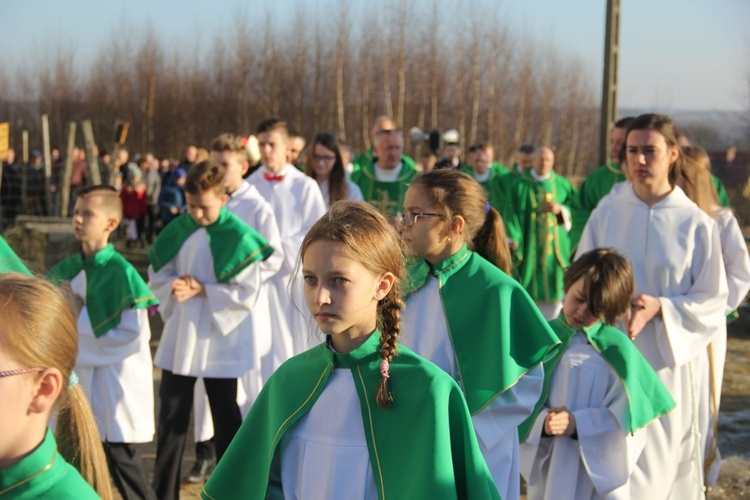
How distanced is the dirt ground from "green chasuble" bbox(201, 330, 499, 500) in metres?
3.07

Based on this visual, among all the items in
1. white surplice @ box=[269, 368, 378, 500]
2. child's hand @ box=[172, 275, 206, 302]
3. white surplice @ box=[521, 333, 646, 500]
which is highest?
white surplice @ box=[269, 368, 378, 500]

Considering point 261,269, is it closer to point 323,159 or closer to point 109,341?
point 109,341

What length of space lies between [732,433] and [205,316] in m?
Answer: 4.19

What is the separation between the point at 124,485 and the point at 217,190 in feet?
5.64

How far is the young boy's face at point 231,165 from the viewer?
20.0 ft

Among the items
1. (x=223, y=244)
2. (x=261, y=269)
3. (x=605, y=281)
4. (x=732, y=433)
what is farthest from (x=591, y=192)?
(x=605, y=281)

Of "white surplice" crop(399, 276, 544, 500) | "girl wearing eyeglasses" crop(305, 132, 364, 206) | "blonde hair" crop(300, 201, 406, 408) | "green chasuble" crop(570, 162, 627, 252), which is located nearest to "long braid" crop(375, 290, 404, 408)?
"blonde hair" crop(300, 201, 406, 408)

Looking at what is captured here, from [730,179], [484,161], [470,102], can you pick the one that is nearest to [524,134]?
[470,102]

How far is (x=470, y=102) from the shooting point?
35344 mm

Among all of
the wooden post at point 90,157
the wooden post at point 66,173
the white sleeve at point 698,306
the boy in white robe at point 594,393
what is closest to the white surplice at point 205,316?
the boy in white robe at point 594,393

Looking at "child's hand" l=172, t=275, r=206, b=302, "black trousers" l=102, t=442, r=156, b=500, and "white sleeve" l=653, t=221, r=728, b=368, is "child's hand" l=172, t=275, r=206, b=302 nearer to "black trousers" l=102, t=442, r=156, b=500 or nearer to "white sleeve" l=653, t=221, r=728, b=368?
"black trousers" l=102, t=442, r=156, b=500

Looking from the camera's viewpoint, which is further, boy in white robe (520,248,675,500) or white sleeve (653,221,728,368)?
white sleeve (653,221,728,368)

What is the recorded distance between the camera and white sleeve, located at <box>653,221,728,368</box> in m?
4.98

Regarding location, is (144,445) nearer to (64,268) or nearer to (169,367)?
(169,367)
